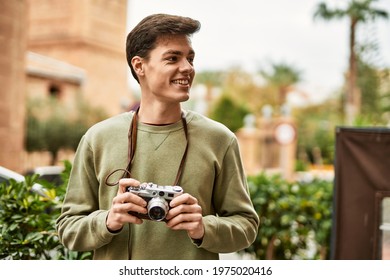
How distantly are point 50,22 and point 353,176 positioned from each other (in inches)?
262

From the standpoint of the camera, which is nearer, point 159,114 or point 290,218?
point 159,114

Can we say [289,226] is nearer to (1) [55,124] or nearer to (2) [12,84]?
(2) [12,84]

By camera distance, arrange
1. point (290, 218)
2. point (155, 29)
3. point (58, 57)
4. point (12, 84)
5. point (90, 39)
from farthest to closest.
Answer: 1. point (58, 57)
2. point (90, 39)
3. point (12, 84)
4. point (290, 218)
5. point (155, 29)

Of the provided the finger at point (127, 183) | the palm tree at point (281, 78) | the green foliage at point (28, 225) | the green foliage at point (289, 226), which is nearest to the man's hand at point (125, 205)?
the finger at point (127, 183)

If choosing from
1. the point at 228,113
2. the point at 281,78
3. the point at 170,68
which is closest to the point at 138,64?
the point at 170,68

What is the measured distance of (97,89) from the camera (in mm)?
14195

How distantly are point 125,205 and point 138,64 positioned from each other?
548 millimetres

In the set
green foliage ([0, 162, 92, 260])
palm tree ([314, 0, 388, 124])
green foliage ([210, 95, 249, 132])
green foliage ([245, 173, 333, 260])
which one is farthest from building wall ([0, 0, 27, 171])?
green foliage ([210, 95, 249, 132])

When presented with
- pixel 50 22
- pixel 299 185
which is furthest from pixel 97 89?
pixel 299 185

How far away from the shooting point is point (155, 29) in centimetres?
197

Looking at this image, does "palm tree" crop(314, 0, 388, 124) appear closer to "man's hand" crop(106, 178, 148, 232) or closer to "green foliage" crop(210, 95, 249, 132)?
"green foliage" crop(210, 95, 249, 132)

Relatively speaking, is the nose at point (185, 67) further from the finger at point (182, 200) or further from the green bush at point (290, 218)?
the green bush at point (290, 218)
